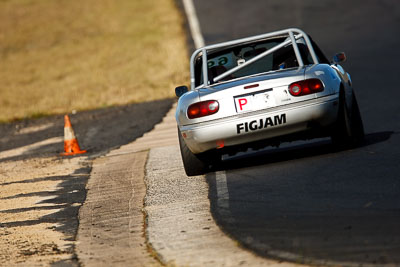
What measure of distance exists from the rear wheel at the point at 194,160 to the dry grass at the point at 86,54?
422 inches

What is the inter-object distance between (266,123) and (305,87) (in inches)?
19.3

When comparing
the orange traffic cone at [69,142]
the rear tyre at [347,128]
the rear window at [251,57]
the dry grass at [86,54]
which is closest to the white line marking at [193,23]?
the dry grass at [86,54]

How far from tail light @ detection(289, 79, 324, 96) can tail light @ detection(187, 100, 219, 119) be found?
28.0 inches

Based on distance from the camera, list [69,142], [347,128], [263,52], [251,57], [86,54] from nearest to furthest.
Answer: [347,128], [263,52], [251,57], [69,142], [86,54]

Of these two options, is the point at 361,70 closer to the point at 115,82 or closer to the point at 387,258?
the point at 115,82

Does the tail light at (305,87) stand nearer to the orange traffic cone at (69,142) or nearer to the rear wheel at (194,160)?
the rear wheel at (194,160)

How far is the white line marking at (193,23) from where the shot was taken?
84.6 feet

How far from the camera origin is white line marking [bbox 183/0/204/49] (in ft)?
84.6

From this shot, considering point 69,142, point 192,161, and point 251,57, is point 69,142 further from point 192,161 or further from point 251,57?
point 192,161

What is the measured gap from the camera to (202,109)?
8.19 meters

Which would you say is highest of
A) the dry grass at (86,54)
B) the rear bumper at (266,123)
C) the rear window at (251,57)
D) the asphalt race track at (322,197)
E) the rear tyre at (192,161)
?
the dry grass at (86,54)

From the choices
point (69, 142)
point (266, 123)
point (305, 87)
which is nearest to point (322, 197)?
point (266, 123)

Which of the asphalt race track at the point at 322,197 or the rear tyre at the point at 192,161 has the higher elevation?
the rear tyre at the point at 192,161

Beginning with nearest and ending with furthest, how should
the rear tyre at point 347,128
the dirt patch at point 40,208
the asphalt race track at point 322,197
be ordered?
the asphalt race track at point 322,197 < the dirt patch at point 40,208 < the rear tyre at point 347,128
